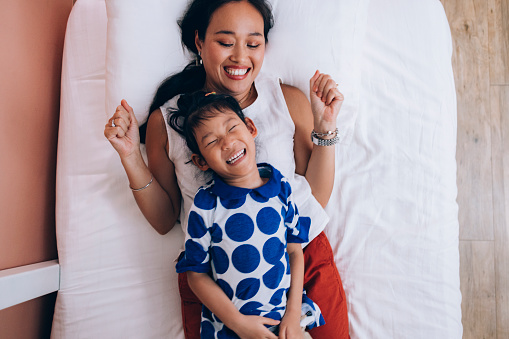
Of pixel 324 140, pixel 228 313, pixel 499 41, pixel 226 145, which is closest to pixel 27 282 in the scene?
pixel 228 313

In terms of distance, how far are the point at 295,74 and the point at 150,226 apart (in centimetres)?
68

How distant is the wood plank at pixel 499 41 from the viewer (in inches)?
64.2

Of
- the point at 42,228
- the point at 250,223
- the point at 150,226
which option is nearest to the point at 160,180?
the point at 150,226

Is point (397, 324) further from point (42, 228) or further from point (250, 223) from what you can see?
point (42, 228)

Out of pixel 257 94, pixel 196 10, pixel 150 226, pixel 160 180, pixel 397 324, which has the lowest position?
pixel 397 324

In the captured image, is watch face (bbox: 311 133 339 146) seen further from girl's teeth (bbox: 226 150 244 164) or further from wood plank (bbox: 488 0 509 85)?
wood plank (bbox: 488 0 509 85)

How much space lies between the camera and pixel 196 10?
43.2 inches

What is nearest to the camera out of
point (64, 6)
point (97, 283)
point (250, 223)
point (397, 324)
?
point (250, 223)

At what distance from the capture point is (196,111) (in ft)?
3.14

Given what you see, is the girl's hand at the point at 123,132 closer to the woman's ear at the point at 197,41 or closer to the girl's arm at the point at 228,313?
the woman's ear at the point at 197,41

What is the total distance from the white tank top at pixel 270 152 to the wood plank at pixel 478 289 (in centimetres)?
86

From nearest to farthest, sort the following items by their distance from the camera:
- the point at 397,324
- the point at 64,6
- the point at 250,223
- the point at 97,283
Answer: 1. the point at 250,223
2. the point at 397,324
3. the point at 97,283
4. the point at 64,6

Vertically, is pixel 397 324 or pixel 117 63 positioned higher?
pixel 117 63

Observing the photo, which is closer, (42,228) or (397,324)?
(397,324)
